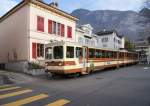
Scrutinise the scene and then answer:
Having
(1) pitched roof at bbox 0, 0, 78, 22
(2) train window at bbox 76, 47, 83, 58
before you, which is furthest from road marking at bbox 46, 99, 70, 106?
(1) pitched roof at bbox 0, 0, 78, 22

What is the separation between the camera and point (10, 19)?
2667cm

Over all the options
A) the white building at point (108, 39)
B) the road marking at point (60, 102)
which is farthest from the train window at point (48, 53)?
the white building at point (108, 39)

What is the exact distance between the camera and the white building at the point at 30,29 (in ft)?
74.1

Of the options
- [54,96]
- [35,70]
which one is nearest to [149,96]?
[54,96]

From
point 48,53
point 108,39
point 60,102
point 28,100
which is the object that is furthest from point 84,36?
point 60,102

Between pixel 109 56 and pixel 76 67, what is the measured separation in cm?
983

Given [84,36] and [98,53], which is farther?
[84,36]

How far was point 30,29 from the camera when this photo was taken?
22.4 m

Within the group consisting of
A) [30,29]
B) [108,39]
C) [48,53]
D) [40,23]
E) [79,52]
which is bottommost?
[48,53]

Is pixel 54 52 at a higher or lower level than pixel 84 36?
lower

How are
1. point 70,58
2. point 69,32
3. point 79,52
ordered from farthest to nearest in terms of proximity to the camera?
point 69,32, point 79,52, point 70,58

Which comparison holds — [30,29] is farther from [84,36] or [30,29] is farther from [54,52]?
[84,36]

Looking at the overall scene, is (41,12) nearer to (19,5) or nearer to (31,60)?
(19,5)

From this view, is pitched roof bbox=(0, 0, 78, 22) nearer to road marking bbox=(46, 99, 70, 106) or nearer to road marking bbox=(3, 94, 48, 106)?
road marking bbox=(3, 94, 48, 106)
